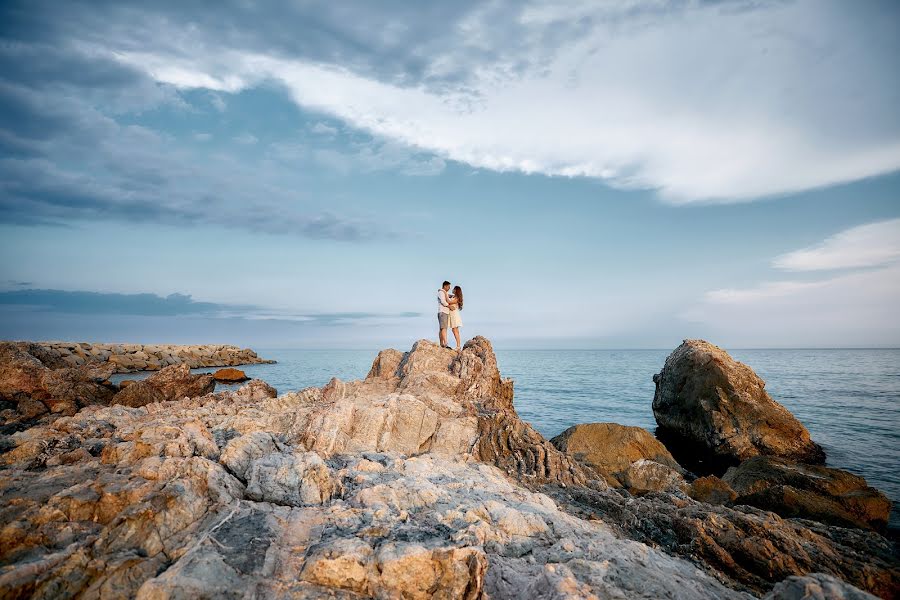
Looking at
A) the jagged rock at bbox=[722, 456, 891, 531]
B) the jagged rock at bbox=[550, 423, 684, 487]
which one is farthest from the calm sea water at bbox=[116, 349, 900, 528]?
the jagged rock at bbox=[550, 423, 684, 487]

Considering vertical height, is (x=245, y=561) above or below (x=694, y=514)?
above

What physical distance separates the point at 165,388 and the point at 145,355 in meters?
45.5

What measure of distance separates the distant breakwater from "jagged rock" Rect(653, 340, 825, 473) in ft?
147

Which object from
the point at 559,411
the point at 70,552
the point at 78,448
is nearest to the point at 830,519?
the point at 70,552

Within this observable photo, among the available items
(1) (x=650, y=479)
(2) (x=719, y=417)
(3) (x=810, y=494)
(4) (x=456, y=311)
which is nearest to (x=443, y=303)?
(4) (x=456, y=311)

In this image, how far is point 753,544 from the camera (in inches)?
243

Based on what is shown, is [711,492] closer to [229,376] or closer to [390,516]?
[390,516]

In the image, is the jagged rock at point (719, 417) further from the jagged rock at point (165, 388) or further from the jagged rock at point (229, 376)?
the jagged rock at point (229, 376)

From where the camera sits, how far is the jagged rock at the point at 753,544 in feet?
19.3

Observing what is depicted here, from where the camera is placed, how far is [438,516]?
19.4ft

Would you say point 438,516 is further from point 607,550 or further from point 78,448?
point 78,448

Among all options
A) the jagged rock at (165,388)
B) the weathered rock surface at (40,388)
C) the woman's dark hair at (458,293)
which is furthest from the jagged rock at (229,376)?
the woman's dark hair at (458,293)

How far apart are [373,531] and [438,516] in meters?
1.12

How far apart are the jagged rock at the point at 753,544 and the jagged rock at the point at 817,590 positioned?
75.5 inches
